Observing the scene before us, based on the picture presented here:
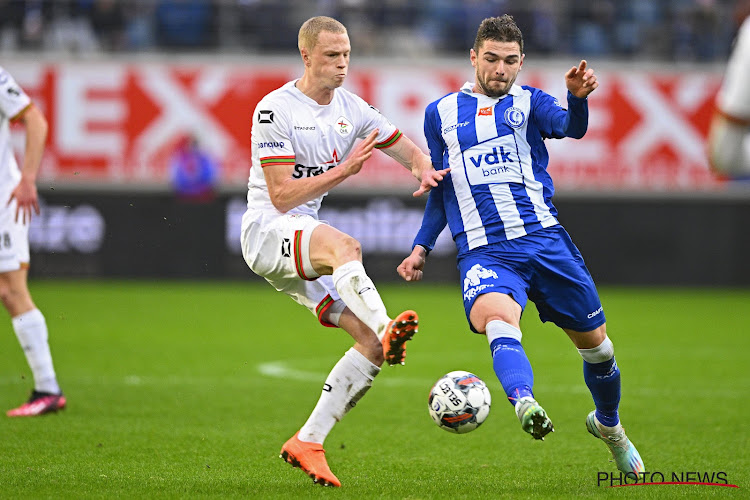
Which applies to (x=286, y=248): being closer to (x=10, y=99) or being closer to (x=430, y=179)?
(x=430, y=179)

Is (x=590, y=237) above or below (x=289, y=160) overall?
below

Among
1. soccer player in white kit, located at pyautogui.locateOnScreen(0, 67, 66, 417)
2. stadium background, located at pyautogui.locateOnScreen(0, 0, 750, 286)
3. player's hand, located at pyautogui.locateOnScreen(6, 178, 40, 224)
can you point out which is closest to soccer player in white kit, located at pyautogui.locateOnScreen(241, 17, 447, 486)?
player's hand, located at pyautogui.locateOnScreen(6, 178, 40, 224)

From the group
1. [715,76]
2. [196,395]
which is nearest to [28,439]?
[196,395]

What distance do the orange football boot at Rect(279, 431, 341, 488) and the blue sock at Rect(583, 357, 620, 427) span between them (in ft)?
5.20

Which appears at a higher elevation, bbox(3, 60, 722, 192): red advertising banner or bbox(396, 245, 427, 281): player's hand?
bbox(396, 245, 427, 281): player's hand

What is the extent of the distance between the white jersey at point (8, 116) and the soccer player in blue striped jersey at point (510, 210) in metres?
3.63

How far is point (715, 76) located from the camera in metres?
22.2

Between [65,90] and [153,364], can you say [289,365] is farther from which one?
[65,90]

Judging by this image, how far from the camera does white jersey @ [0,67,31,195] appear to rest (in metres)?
8.38

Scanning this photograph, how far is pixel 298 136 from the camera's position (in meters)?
6.33

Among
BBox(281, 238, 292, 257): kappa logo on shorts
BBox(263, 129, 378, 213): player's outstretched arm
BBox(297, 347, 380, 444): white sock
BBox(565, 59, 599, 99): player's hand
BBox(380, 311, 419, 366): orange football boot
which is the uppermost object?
BBox(565, 59, 599, 99): player's hand

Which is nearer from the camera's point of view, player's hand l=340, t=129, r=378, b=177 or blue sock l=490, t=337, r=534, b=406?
blue sock l=490, t=337, r=534, b=406

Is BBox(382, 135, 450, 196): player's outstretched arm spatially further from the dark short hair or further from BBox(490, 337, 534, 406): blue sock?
BBox(490, 337, 534, 406): blue sock

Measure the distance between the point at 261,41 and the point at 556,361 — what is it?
12.2m
